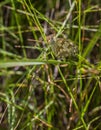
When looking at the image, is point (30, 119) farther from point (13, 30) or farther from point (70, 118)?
point (13, 30)

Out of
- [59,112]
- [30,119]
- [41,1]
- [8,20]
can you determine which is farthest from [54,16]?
[30,119]

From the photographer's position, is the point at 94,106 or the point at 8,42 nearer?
the point at 94,106

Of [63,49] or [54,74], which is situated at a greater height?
[63,49]

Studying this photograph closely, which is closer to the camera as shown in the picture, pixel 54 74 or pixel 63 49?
pixel 63 49

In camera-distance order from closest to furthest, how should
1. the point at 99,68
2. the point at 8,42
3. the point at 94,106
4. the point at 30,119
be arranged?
the point at 99,68
the point at 30,119
the point at 94,106
the point at 8,42
